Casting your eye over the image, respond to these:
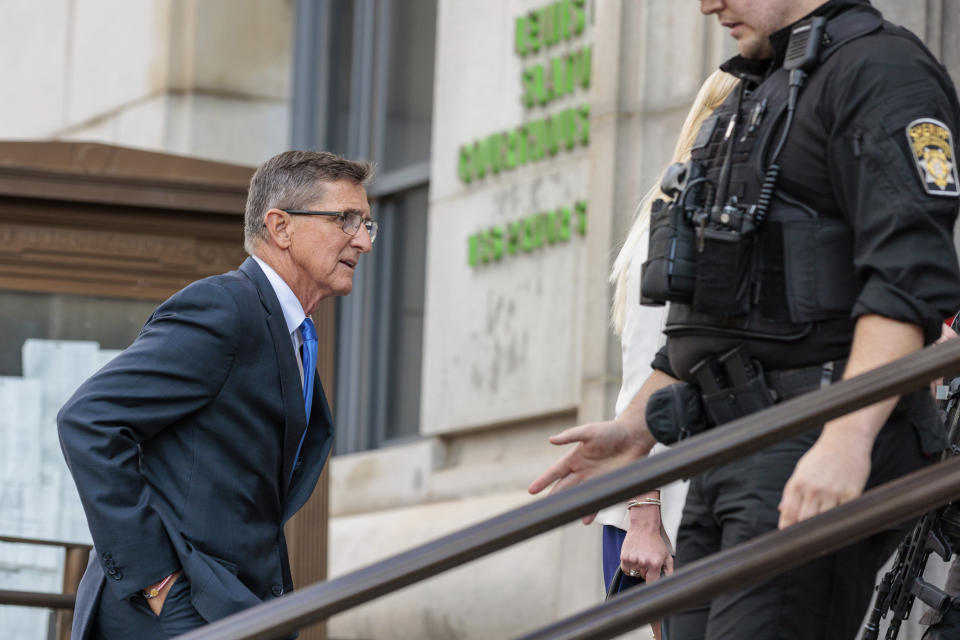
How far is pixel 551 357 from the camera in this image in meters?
9.81

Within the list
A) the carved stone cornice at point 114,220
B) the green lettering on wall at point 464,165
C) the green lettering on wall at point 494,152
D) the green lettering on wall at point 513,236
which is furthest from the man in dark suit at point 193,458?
the green lettering on wall at point 464,165

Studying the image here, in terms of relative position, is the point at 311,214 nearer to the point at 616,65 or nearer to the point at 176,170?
the point at 176,170

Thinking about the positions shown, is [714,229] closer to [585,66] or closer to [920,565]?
[920,565]

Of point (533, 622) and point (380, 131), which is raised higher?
point (380, 131)

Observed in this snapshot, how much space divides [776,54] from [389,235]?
373 inches

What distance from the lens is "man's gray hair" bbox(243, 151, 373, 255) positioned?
4.41m

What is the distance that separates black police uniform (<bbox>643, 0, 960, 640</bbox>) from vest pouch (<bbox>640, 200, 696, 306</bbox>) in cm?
3

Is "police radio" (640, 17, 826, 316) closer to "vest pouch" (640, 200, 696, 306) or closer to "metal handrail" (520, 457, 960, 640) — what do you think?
"vest pouch" (640, 200, 696, 306)

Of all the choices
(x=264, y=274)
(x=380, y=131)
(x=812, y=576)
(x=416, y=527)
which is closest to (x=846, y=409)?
(x=812, y=576)

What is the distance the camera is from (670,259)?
351 centimetres

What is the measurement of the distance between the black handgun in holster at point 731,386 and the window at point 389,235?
8992mm

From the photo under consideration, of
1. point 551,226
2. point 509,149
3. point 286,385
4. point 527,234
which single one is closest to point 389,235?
point 509,149

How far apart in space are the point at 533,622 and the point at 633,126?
262cm

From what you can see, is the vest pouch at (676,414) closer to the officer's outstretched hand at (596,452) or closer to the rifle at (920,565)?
the officer's outstretched hand at (596,452)
